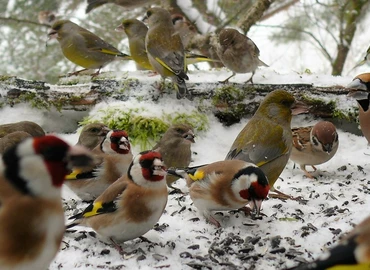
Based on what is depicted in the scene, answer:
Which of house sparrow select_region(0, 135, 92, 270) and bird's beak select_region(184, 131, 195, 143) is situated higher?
house sparrow select_region(0, 135, 92, 270)

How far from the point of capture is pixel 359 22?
8.88 metres

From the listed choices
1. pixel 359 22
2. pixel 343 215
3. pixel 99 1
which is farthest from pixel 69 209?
pixel 359 22

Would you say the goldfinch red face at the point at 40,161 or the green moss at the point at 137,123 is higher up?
the goldfinch red face at the point at 40,161

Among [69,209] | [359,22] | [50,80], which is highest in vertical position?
[359,22]

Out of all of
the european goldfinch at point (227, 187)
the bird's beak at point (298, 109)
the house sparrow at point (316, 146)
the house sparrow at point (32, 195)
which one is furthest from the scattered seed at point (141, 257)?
the house sparrow at point (316, 146)

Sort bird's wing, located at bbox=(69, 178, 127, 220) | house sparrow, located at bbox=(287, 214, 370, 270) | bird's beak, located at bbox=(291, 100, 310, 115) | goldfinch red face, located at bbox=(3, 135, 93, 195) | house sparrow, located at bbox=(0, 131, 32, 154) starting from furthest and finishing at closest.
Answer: bird's beak, located at bbox=(291, 100, 310, 115), house sparrow, located at bbox=(0, 131, 32, 154), bird's wing, located at bbox=(69, 178, 127, 220), goldfinch red face, located at bbox=(3, 135, 93, 195), house sparrow, located at bbox=(287, 214, 370, 270)

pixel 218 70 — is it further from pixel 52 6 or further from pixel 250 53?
pixel 52 6

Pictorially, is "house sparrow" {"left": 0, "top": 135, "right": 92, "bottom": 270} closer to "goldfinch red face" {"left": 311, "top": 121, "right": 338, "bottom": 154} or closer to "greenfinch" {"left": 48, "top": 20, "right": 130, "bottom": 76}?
"goldfinch red face" {"left": 311, "top": 121, "right": 338, "bottom": 154}

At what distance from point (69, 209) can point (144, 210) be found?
1.17 m

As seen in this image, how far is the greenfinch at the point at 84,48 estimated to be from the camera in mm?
6188

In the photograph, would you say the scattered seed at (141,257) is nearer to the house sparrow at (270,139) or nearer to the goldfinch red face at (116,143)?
the goldfinch red face at (116,143)

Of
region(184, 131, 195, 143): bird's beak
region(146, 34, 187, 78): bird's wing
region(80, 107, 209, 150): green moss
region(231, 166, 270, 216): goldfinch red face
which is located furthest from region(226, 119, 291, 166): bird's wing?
region(146, 34, 187, 78): bird's wing

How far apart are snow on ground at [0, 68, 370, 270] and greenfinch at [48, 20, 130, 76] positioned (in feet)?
5.14

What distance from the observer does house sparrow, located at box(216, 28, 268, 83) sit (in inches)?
212
